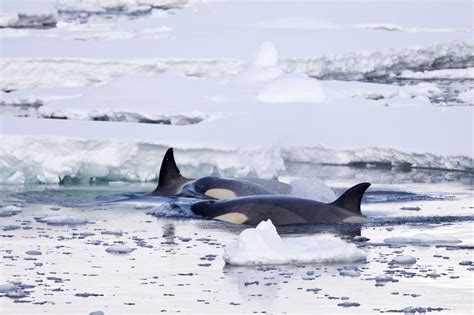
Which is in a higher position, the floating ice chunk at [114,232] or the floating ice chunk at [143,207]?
the floating ice chunk at [143,207]

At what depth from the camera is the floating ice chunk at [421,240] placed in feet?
29.2

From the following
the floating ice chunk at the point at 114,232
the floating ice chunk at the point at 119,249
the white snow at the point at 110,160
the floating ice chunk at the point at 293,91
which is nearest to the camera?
the floating ice chunk at the point at 119,249

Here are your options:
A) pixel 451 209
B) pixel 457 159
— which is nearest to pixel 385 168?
pixel 457 159

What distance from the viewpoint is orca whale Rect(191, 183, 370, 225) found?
971 centimetres

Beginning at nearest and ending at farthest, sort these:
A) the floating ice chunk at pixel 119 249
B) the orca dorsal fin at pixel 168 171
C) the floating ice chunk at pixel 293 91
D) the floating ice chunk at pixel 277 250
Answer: the floating ice chunk at pixel 277 250 → the floating ice chunk at pixel 119 249 → the orca dorsal fin at pixel 168 171 → the floating ice chunk at pixel 293 91

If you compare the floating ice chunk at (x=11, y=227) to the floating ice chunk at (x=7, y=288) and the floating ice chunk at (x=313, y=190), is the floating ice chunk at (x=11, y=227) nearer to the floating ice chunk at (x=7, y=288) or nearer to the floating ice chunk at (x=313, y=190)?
the floating ice chunk at (x=7, y=288)

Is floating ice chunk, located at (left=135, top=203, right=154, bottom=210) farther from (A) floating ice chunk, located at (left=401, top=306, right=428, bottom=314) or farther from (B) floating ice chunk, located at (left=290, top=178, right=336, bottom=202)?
(A) floating ice chunk, located at (left=401, top=306, right=428, bottom=314)

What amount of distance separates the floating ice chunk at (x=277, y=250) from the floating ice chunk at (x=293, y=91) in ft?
25.9

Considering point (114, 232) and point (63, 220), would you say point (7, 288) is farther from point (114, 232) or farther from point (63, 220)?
point (63, 220)

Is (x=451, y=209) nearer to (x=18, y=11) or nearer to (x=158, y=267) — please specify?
(x=158, y=267)

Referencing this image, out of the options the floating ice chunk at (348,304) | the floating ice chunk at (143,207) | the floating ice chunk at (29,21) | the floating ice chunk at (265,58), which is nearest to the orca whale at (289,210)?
the floating ice chunk at (143,207)

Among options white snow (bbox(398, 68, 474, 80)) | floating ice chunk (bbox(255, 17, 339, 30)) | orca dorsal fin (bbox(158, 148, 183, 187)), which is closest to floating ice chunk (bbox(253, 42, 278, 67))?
white snow (bbox(398, 68, 474, 80))

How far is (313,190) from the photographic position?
11.1m

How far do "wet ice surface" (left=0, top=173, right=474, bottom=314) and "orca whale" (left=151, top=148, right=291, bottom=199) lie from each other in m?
0.42
